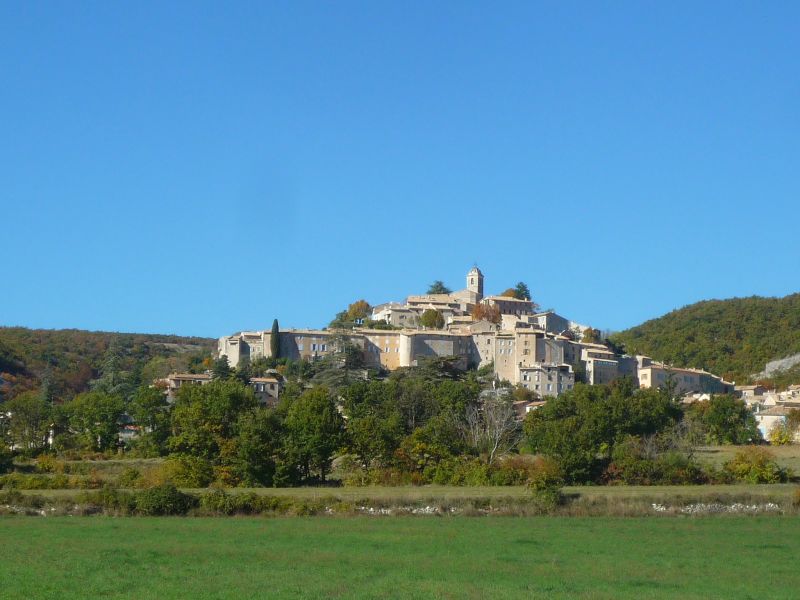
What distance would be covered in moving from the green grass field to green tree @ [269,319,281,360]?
2923 inches

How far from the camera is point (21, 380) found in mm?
110688

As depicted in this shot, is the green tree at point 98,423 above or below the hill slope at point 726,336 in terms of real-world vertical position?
below

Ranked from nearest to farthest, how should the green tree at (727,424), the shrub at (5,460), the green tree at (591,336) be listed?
the shrub at (5,460)
the green tree at (727,424)
the green tree at (591,336)

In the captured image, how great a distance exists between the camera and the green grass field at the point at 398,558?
789 inches

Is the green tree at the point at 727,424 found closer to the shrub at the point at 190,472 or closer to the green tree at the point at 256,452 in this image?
the green tree at the point at 256,452

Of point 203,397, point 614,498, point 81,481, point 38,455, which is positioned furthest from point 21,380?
point 614,498

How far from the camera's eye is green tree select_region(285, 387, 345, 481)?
160 ft

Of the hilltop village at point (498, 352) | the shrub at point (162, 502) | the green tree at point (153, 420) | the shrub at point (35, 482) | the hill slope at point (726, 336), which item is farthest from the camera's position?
the hill slope at point (726, 336)

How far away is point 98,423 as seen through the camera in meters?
67.5

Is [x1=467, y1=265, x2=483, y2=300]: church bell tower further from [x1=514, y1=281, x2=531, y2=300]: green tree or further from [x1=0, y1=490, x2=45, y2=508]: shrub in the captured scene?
[x1=0, y1=490, x2=45, y2=508]: shrub

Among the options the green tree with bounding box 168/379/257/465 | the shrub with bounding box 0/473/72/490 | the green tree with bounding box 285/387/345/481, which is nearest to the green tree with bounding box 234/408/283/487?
the green tree with bounding box 285/387/345/481

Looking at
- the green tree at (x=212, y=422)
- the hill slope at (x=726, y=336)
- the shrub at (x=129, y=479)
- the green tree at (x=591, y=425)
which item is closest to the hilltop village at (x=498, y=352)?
the hill slope at (x=726, y=336)

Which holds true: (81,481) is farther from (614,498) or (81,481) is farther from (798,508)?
(798,508)

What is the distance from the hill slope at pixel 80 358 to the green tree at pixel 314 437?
44824 millimetres
